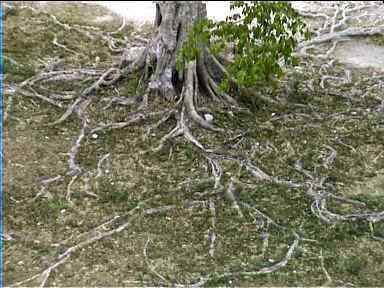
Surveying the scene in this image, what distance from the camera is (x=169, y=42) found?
24.0ft

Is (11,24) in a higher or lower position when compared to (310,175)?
higher

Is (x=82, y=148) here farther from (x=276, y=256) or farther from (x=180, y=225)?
(x=276, y=256)

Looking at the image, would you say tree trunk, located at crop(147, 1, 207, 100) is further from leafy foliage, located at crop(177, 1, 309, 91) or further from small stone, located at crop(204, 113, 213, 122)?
leafy foliage, located at crop(177, 1, 309, 91)

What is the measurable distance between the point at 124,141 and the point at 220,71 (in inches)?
47.8

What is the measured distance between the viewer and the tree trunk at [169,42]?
23.6 feet

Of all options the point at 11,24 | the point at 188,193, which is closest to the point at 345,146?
the point at 188,193

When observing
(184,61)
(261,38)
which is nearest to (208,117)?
(184,61)

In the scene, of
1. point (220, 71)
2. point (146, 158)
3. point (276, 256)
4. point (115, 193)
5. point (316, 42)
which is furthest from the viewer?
point (316, 42)

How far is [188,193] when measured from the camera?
622 centimetres

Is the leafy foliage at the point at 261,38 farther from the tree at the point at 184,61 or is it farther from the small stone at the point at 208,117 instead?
the small stone at the point at 208,117

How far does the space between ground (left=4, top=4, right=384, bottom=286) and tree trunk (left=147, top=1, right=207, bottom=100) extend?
0.20 meters

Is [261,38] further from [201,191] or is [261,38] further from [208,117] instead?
[208,117]

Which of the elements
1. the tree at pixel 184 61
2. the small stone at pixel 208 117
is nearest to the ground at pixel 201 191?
the small stone at pixel 208 117

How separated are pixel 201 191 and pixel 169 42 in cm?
165
